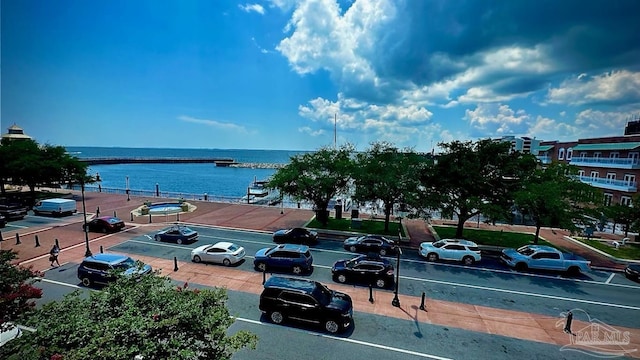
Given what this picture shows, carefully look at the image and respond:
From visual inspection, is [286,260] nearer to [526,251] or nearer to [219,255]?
[219,255]

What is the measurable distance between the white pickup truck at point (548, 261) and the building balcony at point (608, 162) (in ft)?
94.4

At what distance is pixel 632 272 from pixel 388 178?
706 inches

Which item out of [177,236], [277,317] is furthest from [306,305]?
[177,236]

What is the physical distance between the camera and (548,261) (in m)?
20.9

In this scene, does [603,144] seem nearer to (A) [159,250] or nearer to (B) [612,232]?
(B) [612,232]

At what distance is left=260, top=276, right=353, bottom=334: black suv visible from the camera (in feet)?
43.4

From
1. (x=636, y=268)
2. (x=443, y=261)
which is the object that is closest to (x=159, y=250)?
(x=443, y=261)

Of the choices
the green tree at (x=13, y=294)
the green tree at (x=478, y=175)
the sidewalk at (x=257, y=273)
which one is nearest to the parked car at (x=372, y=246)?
the sidewalk at (x=257, y=273)

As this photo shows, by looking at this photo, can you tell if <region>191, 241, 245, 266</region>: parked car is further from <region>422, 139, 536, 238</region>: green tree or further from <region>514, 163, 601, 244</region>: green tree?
<region>514, 163, 601, 244</region>: green tree

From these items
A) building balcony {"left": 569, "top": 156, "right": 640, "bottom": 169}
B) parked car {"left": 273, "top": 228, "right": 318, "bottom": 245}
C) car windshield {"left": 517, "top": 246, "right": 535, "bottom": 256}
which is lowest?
parked car {"left": 273, "top": 228, "right": 318, "bottom": 245}

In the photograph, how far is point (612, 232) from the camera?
33.3 m

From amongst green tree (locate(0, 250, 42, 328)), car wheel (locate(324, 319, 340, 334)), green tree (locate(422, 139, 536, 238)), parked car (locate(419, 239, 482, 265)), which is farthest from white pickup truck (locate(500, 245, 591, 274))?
green tree (locate(0, 250, 42, 328))

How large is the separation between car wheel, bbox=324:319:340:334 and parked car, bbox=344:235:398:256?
37.3 ft

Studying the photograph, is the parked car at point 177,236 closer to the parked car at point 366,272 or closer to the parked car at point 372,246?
the parked car at point 372,246
